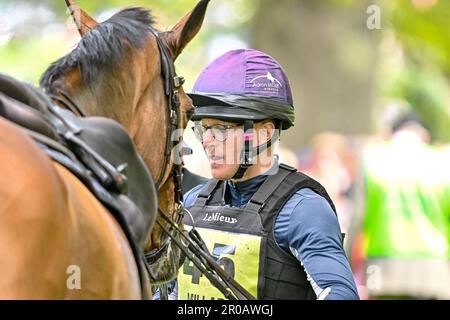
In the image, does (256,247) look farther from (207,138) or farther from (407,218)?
(407,218)

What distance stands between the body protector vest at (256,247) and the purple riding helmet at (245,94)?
0.17 metres

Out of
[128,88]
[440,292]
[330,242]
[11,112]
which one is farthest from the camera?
[440,292]

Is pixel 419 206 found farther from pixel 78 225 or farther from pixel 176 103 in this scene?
pixel 78 225

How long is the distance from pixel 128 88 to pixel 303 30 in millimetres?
12335

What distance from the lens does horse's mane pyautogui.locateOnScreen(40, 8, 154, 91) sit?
3.73 m

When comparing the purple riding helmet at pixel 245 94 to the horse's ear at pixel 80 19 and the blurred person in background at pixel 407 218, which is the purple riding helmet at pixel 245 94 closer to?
the horse's ear at pixel 80 19

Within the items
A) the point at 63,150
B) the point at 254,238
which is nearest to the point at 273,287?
the point at 254,238

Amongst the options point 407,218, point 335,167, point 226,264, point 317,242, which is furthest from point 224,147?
point 335,167

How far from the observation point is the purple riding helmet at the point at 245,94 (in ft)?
14.7

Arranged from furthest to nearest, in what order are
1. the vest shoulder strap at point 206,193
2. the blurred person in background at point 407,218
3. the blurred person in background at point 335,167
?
the blurred person in background at point 335,167 → the blurred person in background at point 407,218 → the vest shoulder strap at point 206,193

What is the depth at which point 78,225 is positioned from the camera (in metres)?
2.83

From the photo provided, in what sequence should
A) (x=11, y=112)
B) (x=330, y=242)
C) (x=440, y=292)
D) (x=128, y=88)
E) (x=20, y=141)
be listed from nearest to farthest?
(x=20, y=141) → (x=11, y=112) → (x=128, y=88) → (x=330, y=242) → (x=440, y=292)

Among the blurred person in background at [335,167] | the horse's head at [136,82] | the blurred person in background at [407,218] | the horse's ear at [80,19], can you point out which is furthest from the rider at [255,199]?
the blurred person in background at [335,167]
